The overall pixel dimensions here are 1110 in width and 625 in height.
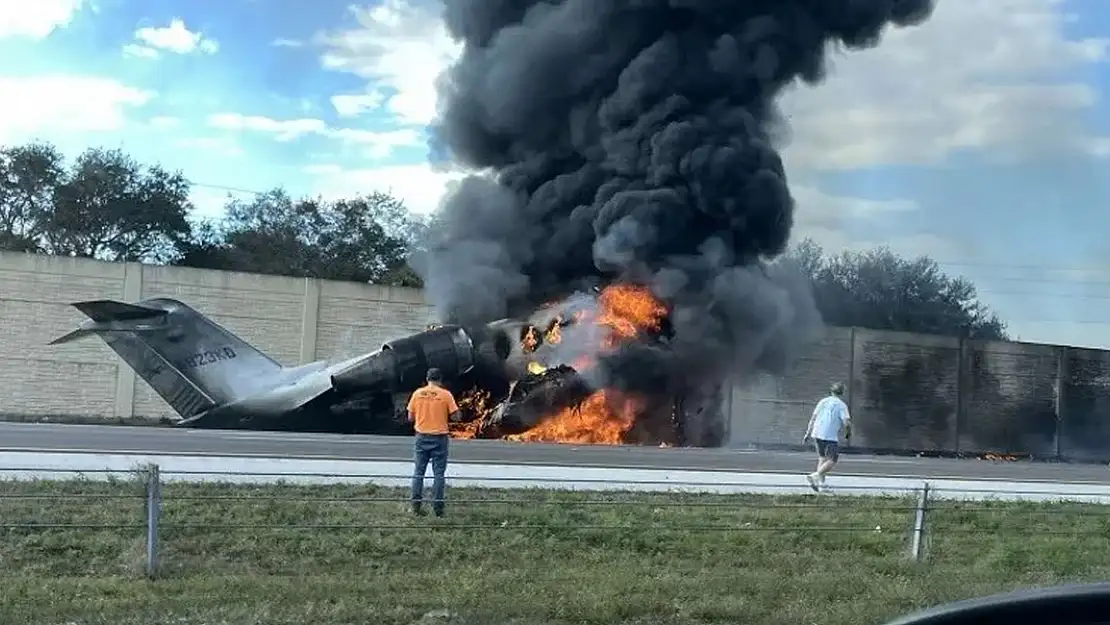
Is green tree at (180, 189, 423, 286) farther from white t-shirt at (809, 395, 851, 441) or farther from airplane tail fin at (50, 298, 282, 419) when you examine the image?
white t-shirt at (809, 395, 851, 441)

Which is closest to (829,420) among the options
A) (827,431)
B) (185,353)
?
(827,431)

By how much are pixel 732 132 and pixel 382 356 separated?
10.3 m

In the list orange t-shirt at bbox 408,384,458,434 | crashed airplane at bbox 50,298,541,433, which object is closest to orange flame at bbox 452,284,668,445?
crashed airplane at bbox 50,298,541,433

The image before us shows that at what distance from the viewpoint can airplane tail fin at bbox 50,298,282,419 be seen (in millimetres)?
31719

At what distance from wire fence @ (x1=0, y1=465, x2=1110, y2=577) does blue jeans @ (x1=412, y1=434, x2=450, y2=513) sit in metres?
0.24

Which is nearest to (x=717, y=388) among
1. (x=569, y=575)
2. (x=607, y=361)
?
(x=607, y=361)

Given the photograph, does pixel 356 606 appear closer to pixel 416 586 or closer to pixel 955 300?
pixel 416 586

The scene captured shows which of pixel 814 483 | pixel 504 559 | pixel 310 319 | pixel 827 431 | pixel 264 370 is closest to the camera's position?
pixel 504 559

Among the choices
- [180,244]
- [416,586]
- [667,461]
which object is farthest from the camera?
[180,244]

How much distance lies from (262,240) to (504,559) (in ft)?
136

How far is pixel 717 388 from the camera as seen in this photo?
34000 millimetres

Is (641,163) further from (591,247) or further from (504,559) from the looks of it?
(504,559)

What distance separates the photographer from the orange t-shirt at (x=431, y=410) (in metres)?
12.6

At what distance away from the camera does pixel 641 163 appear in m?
32.1
